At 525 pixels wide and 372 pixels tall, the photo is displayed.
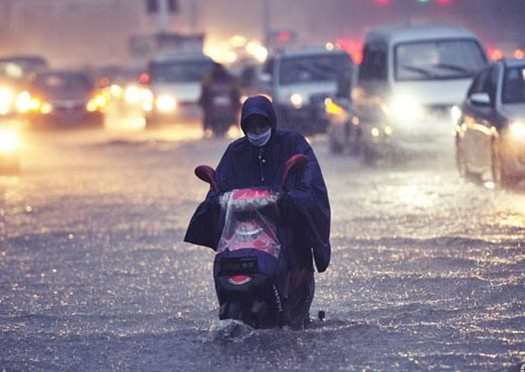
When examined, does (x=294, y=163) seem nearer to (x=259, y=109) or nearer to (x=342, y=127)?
(x=259, y=109)

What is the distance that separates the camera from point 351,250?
13.6 metres

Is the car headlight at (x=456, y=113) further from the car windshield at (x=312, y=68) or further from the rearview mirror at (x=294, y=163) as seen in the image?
the rearview mirror at (x=294, y=163)

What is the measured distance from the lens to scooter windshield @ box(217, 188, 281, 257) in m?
8.93

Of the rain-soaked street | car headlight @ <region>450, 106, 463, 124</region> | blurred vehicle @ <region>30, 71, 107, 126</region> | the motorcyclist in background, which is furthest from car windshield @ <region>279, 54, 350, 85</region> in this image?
blurred vehicle @ <region>30, 71, 107, 126</region>

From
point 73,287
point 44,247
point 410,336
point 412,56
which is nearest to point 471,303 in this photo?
point 410,336

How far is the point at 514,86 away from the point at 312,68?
12.6 m

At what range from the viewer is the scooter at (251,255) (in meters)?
8.86

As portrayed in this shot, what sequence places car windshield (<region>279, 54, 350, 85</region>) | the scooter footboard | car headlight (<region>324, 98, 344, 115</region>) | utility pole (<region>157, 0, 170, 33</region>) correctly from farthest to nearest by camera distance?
utility pole (<region>157, 0, 170, 33</region>) < car windshield (<region>279, 54, 350, 85</region>) < car headlight (<region>324, 98, 344, 115</region>) < the scooter footboard

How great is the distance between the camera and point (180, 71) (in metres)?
38.1

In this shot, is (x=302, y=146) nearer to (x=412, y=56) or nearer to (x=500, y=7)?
(x=412, y=56)

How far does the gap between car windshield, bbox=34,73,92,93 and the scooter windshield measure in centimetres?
3187

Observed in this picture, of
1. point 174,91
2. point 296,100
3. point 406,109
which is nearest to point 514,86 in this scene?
point 406,109

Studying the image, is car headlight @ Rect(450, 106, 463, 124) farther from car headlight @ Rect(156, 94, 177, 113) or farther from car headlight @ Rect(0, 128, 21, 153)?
car headlight @ Rect(156, 94, 177, 113)

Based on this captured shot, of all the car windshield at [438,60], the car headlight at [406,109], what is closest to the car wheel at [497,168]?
the car headlight at [406,109]
